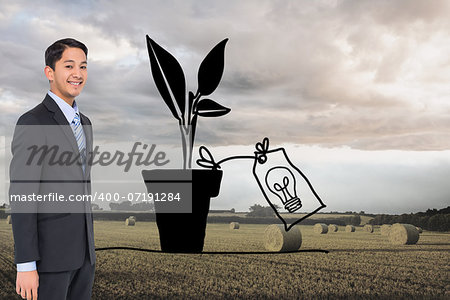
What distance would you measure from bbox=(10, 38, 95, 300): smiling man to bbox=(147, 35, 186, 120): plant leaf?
0.34 m

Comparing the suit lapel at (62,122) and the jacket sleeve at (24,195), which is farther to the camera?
the suit lapel at (62,122)

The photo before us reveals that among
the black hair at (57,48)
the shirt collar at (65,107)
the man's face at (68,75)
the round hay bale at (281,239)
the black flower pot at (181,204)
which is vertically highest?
the black hair at (57,48)

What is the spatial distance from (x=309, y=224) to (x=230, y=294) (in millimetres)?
26093

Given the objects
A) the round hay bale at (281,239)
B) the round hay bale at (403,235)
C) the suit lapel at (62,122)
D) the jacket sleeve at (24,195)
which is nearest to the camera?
the jacket sleeve at (24,195)

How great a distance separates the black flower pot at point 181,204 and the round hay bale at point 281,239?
10990 mm

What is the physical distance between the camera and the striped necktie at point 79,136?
80.1 inches

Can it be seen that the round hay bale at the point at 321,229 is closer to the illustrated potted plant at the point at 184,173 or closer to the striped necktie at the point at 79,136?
the illustrated potted plant at the point at 184,173

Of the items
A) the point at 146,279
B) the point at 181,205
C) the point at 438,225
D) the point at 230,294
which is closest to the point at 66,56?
the point at 181,205

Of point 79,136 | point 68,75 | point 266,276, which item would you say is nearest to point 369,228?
point 266,276

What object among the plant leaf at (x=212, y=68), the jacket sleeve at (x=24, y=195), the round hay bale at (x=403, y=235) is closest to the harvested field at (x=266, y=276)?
the round hay bale at (x=403, y=235)

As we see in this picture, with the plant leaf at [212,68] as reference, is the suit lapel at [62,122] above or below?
below

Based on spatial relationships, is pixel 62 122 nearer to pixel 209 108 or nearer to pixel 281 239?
pixel 209 108

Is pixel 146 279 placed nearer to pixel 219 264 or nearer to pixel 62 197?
pixel 219 264

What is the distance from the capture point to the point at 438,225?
77.0ft
